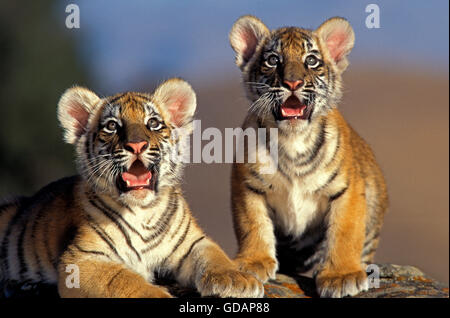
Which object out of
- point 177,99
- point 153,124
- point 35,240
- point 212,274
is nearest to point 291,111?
point 177,99

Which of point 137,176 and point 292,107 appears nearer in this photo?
point 137,176

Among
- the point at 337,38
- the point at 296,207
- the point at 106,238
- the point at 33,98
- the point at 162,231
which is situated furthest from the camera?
the point at 33,98

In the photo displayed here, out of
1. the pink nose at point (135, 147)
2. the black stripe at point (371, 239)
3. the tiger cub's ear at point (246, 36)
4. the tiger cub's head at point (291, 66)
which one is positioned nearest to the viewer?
the pink nose at point (135, 147)

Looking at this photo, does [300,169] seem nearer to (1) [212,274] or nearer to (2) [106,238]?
(1) [212,274]

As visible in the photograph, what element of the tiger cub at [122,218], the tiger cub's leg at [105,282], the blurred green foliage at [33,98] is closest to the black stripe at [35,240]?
the tiger cub at [122,218]

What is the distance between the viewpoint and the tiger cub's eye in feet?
13.6

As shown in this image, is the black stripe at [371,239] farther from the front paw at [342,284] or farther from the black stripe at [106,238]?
the black stripe at [106,238]

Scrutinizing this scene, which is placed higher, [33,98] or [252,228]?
[33,98]

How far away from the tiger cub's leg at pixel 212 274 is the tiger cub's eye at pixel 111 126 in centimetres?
91

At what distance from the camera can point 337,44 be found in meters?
5.09

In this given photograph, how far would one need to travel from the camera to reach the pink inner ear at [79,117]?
444cm

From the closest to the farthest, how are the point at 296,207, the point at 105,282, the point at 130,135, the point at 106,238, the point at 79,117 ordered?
the point at 105,282 < the point at 130,135 < the point at 106,238 < the point at 79,117 < the point at 296,207

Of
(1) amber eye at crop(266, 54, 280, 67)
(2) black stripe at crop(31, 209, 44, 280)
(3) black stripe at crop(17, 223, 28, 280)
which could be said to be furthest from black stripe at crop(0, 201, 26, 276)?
(1) amber eye at crop(266, 54, 280, 67)

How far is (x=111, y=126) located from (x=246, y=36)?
4.88 ft
